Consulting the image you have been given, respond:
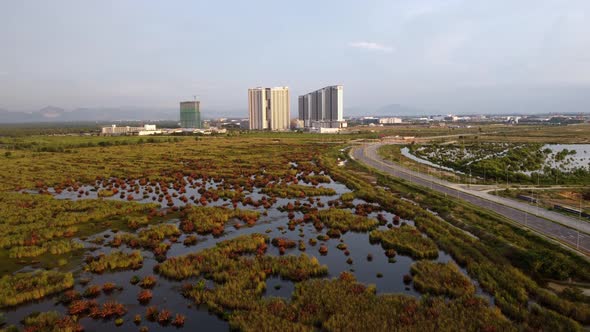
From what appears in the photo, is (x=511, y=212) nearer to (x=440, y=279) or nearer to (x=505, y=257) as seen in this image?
(x=505, y=257)

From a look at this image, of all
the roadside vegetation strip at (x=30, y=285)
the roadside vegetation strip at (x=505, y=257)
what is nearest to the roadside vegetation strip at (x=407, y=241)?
the roadside vegetation strip at (x=505, y=257)

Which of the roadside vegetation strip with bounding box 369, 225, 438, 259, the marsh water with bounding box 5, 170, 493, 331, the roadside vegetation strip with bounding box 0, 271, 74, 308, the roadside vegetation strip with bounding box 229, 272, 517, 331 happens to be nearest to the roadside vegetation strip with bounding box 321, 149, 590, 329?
the roadside vegetation strip with bounding box 369, 225, 438, 259

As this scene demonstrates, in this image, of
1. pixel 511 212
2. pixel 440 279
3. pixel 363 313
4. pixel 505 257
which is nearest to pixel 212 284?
pixel 363 313

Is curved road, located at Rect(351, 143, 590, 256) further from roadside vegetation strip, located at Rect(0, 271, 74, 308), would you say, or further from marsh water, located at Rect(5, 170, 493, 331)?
roadside vegetation strip, located at Rect(0, 271, 74, 308)

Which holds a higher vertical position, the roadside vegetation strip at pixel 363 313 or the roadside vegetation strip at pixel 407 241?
the roadside vegetation strip at pixel 407 241

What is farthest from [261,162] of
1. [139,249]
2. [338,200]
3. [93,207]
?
[139,249]

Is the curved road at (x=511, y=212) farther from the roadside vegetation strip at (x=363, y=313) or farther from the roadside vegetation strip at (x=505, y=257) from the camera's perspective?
the roadside vegetation strip at (x=363, y=313)
